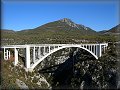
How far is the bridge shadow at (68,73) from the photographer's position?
34.7 meters

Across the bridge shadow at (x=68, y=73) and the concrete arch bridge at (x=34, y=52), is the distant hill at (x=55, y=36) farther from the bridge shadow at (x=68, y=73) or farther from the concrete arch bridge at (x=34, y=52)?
the concrete arch bridge at (x=34, y=52)

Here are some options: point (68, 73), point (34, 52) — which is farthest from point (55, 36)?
point (34, 52)

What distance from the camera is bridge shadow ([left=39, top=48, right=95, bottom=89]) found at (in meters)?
34.7

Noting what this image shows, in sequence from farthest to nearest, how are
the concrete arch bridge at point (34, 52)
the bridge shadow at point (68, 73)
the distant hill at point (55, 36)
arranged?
the distant hill at point (55, 36) → the bridge shadow at point (68, 73) → the concrete arch bridge at point (34, 52)

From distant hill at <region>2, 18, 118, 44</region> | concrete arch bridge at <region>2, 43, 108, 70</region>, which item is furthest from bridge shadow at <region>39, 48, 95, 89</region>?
distant hill at <region>2, 18, 118, 44</region>

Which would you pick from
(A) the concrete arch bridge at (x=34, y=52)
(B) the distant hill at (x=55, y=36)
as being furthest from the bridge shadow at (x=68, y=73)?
(B) the distant hill at (x=55, y=36)

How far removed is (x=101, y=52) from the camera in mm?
36469

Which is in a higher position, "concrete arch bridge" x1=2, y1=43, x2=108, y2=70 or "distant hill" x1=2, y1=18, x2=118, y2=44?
"distant hill" x1=2, y1=18, x2=118, y2=44

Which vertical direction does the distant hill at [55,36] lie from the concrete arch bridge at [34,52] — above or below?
above

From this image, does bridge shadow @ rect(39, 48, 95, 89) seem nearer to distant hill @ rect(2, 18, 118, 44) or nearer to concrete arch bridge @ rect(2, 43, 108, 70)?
concrete arch bridge @ rect(2, 43, 108, 70)

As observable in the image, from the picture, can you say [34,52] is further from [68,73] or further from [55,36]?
[55,36]

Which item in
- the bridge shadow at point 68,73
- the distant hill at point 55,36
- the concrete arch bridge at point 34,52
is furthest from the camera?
the distant hill at point 55,36

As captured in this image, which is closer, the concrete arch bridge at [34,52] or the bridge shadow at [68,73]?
the concrete arch bridge at [34,52]

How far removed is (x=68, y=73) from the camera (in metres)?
39.6
